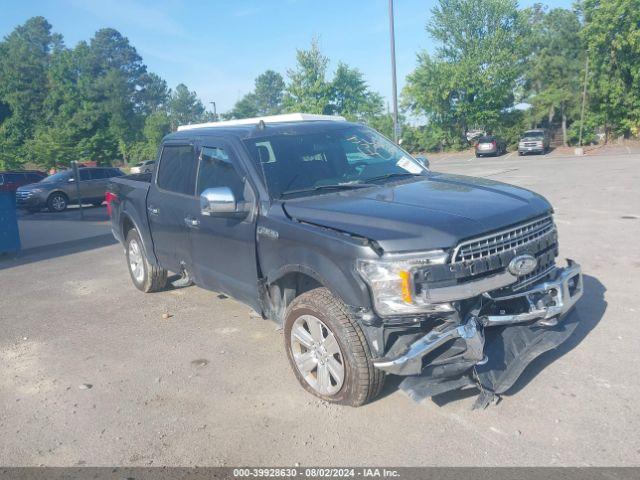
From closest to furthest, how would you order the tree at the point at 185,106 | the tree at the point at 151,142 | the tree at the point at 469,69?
the tree at the point at 469,69, the tree at the point at 151,142, the tree at the point at 185,106

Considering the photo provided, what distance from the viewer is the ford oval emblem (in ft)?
11.6

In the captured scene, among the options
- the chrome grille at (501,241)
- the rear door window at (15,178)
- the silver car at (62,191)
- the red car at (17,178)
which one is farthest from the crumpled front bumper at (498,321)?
the rear door window at (15,178)

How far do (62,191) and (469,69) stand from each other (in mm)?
35976

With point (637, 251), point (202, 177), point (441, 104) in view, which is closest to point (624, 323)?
point (637, 251)

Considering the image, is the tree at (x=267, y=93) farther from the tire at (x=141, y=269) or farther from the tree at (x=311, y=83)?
the tire at (x=141, y=269)

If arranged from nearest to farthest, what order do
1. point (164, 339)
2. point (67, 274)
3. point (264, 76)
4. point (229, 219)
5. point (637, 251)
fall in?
point (229, 219)
point (164, 339)
point (637, 251)
point (67, 274)
point (264, 76)

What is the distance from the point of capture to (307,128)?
5.01 metres

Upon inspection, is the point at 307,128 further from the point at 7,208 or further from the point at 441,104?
the point at 441,104

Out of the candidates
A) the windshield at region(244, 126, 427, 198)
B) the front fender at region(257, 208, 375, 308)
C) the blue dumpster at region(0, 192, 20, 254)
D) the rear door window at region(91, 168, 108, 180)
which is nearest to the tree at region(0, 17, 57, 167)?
the rear door window at region(91, 168, 108, 180)

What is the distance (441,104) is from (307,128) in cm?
4486

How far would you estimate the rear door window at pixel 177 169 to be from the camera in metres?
5.32

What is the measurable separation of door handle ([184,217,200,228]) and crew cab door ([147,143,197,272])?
0.04 meters

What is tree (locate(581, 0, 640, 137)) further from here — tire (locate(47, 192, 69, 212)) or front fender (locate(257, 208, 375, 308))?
front fender (locate(257, 208, 375, 308))

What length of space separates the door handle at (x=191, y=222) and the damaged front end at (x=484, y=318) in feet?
7.71
